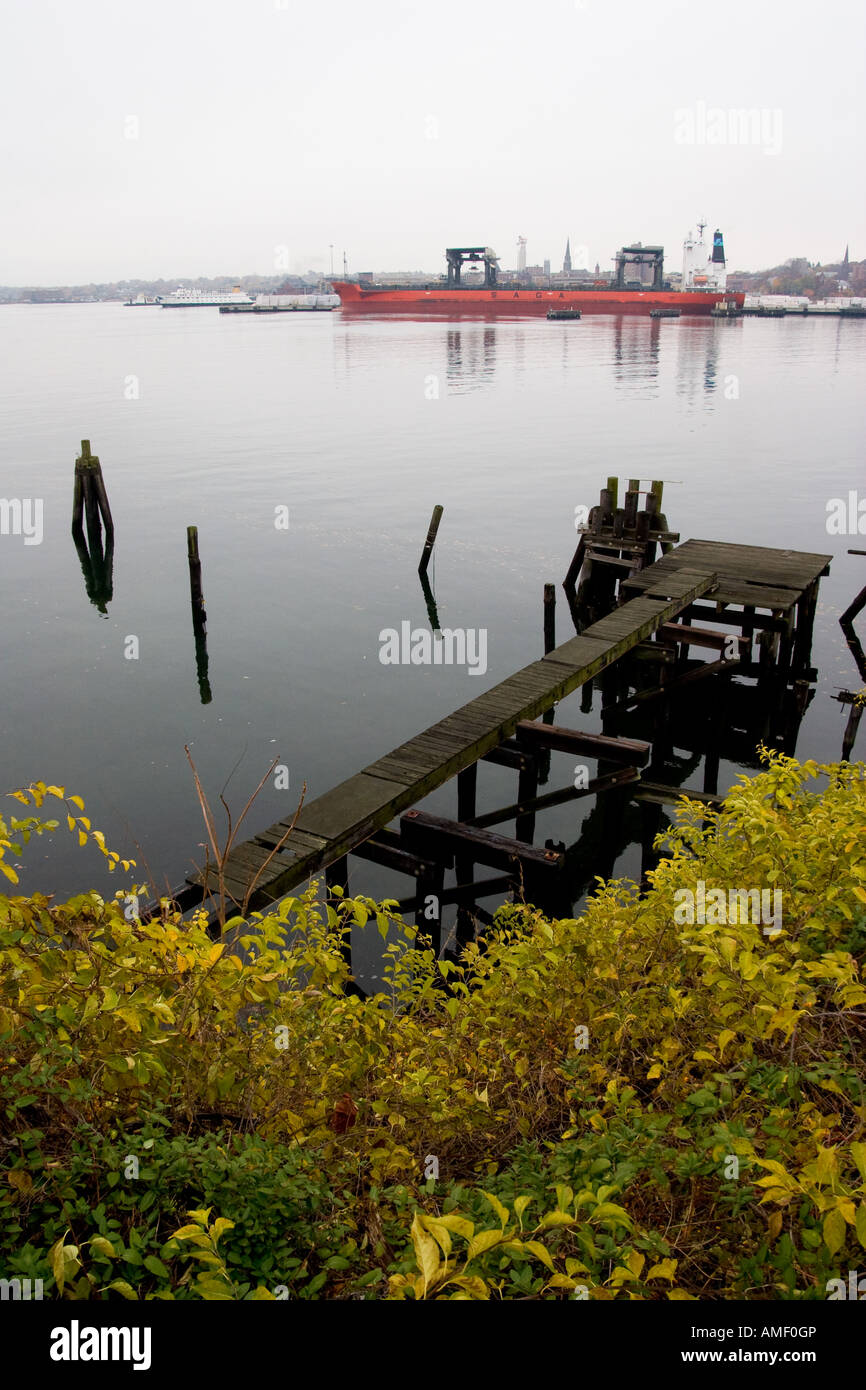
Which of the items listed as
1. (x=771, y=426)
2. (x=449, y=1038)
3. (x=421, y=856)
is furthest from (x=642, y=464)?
(x=449, y=1038)

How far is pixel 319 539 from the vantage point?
29766mm

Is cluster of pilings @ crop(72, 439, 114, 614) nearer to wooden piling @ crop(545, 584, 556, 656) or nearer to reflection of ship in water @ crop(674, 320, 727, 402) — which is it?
wooden piling @ crop(545, 584, 556, 656)

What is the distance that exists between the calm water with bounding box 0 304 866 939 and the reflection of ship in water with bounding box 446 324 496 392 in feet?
2.74

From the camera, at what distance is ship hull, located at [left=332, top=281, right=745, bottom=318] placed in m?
154

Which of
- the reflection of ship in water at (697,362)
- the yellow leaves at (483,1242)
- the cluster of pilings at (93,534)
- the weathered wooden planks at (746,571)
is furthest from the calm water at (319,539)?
the yellow leaves at (483,1242)

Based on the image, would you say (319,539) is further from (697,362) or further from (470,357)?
(697,362)

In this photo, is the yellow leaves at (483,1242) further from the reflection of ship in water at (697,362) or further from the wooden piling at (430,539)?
the reflection of ship in water at (697,362)

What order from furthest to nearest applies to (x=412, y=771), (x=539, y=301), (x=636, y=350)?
1. (x=539, y=301)
2. (x=636, y=350)
3. (x=412, y=771)

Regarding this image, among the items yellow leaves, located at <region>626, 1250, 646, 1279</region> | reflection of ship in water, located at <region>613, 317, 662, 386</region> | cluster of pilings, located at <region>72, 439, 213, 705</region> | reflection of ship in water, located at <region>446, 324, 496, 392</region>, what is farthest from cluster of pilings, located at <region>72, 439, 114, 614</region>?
reflection of ship in water, located at <region>613, 317, 662, 386</region>

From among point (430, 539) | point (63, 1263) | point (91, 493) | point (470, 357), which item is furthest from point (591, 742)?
point (470, 357)

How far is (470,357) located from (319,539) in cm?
6676

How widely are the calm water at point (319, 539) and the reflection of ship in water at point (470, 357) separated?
0.84 m

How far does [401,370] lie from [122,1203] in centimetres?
8005

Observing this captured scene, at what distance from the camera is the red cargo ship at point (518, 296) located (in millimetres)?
154750
